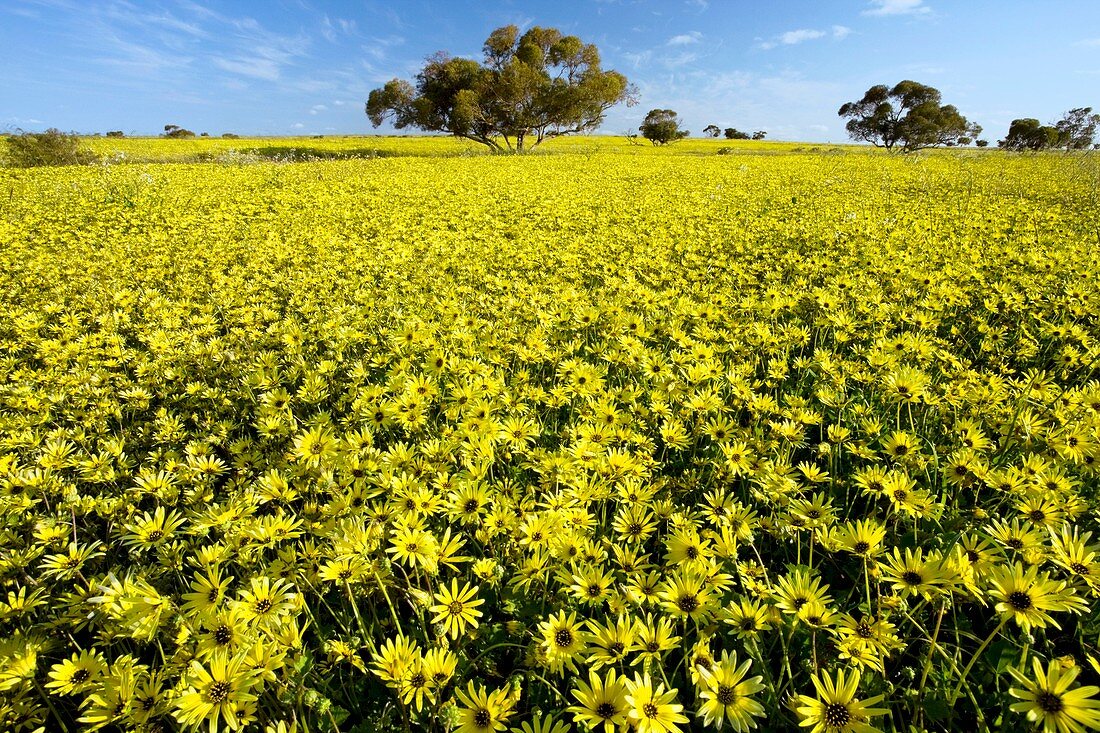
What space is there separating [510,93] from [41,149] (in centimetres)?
2849

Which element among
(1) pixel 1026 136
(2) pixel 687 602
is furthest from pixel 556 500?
(1) pixel 1026 136

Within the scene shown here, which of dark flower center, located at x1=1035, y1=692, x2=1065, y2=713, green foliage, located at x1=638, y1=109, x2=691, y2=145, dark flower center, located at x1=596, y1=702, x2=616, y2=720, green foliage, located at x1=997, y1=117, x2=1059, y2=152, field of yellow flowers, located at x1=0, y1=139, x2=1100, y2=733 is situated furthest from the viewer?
green foliage, located at x1=638, y1=109, x2=691, y2=145

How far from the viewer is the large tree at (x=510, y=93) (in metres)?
39.2

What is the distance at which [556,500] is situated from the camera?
1985 mm

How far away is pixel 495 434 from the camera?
→ 7.68 feet

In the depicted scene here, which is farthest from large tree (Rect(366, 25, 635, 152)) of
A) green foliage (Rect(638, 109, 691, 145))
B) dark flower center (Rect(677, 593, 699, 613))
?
dark flower center (Rect(677, 593, 699, 613))

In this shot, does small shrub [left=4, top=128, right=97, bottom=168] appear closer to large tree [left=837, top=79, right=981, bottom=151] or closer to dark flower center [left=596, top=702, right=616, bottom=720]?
dark flower center [left=596, top=702, right=616, bottom=720]

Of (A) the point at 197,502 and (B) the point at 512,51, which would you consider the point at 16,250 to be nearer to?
(A) the point at 197,502

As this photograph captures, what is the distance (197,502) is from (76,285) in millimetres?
5976

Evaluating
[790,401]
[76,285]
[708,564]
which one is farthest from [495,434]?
[76,285]

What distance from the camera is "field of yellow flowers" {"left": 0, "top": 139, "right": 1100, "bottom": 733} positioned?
1.45 m

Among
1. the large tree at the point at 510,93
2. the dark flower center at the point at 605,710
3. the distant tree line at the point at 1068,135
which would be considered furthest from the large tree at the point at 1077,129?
the dark flower center at the point at 605,710

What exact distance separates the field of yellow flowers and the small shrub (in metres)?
25.4

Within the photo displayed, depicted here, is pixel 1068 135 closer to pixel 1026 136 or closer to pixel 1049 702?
pixel 1026 136
